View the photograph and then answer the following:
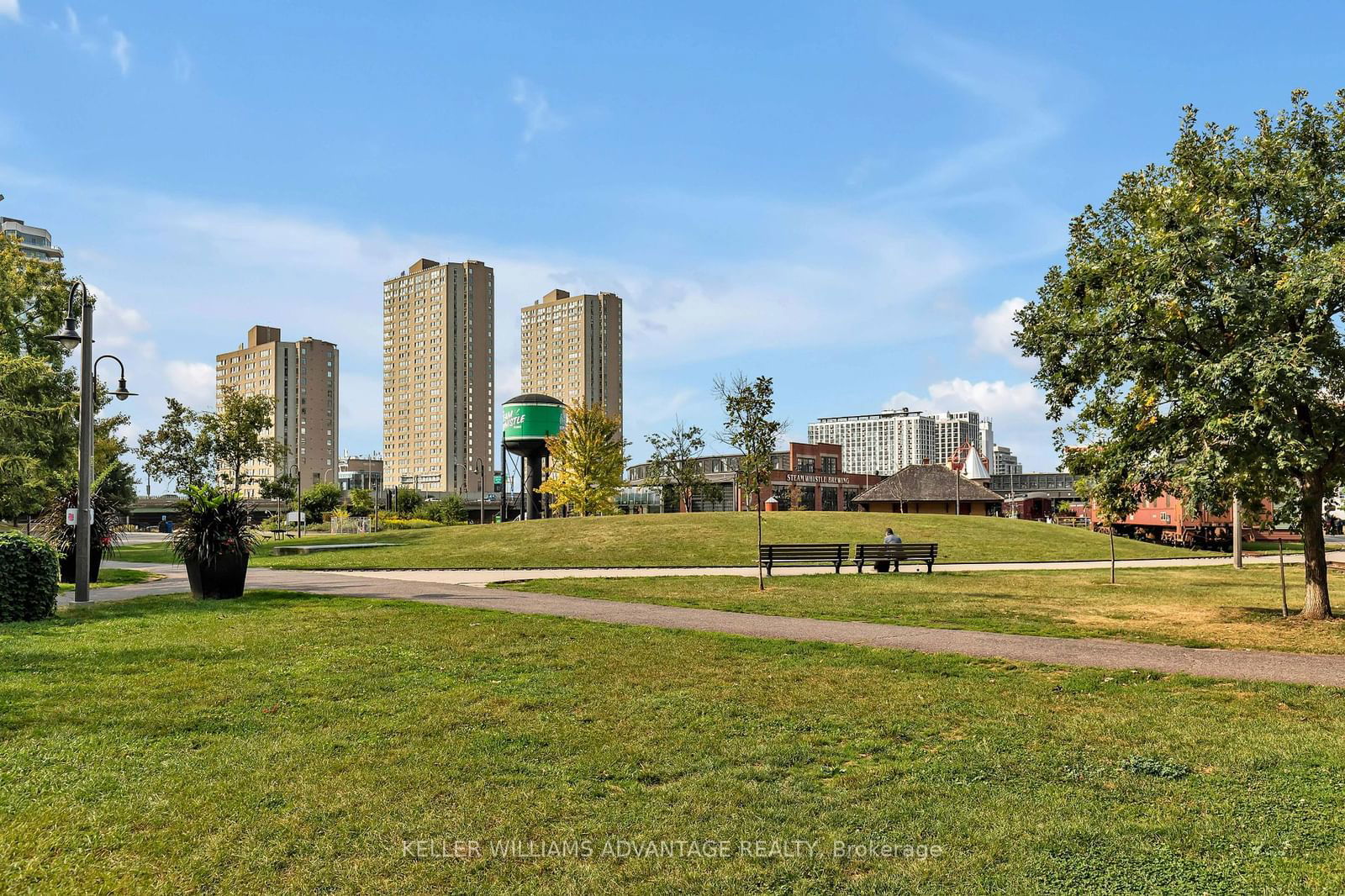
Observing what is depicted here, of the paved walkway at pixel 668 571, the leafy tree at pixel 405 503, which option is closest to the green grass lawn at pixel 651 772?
the paved walkway at pixel 668 571

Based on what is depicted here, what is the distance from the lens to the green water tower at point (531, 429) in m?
71.1

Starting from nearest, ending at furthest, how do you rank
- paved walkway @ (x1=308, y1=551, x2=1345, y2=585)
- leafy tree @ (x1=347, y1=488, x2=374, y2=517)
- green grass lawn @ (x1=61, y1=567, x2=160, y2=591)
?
green grass lawn @ (x1=61, y1=567, x2=160, y2=591), paved walkway @ (x1=308, y1=551, x2=1345, y2=585), leafy tree @ (x1=347, y1=488, x2=374, y2=517)

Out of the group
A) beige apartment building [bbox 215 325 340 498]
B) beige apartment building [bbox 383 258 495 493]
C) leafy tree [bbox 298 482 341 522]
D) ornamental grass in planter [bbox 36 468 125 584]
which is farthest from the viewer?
beige apartment building [bbox 383 258 495 493]

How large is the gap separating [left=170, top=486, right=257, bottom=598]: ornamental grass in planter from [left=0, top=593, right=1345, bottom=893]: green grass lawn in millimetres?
6489

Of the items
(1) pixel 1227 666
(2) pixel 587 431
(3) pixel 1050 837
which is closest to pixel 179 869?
(3) pixel 1050 837

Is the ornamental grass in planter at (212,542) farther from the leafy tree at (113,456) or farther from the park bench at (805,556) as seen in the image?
the leafy tree at (113,456)

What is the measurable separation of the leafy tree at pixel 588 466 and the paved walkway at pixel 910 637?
42.7 metres

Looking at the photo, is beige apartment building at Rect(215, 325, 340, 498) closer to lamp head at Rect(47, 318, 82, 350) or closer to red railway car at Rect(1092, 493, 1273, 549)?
red railway car at Rect(1092, 493, 1273, 549)

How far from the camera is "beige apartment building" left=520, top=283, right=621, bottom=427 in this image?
18650 cm

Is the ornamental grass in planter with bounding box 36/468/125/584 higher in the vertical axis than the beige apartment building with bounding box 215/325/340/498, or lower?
lower

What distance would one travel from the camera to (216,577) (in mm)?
Result: 15984

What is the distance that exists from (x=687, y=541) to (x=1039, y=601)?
63.6 ft

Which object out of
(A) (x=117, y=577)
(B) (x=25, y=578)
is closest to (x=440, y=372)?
(A) (x=117, y=577)

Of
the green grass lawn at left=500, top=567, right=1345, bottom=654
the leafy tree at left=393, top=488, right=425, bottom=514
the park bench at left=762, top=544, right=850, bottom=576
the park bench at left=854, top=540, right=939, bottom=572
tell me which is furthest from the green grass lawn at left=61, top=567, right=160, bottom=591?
the leafy tree at left=393, top=488, right=425, bottom=514
